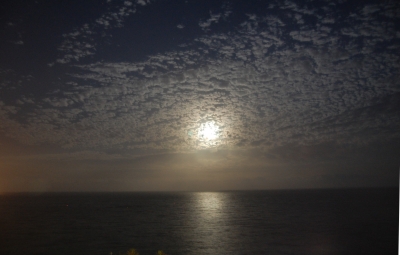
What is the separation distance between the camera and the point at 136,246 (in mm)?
60906

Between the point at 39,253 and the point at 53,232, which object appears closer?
the point at 39,253

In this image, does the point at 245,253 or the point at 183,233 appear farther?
the point at 183,233

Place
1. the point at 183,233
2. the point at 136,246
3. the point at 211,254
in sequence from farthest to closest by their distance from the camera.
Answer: the point at 183,233 < the point at 136,246 < the point at 211,254

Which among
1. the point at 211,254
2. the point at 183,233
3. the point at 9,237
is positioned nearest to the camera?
the point at 211,254

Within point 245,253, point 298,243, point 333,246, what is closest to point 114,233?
point 245,253

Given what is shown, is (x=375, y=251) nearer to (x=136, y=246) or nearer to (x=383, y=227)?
(x=383, y=227)

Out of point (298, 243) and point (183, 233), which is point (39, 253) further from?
point (298, 243)

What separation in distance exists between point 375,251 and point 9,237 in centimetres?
8568

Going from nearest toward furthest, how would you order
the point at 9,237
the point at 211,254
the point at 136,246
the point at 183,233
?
1. the point at 211,254
2. the point at 136,246
3. the point at 9,237
4. the point at 183,233

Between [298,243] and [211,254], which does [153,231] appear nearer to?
[211,254]

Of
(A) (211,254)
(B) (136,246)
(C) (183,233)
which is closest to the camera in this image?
(A) (211,254)

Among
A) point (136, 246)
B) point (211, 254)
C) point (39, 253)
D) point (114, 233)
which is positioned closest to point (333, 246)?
point (211, 254)

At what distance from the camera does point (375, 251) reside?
187ft

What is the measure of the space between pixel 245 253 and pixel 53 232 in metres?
55.2
